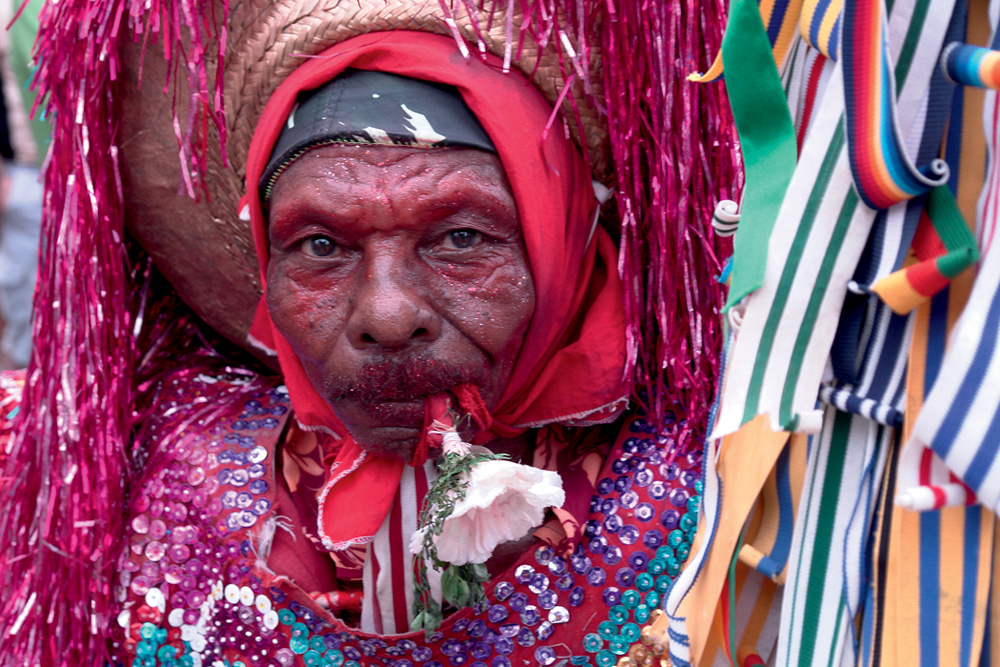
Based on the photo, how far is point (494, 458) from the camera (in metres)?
1.29

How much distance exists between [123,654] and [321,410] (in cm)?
50

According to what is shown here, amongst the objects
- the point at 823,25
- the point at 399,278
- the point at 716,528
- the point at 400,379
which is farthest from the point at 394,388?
the point at 823,25

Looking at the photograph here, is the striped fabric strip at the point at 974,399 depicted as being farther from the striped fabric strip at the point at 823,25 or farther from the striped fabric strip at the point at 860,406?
the striped fabric strip at the point at 823,25

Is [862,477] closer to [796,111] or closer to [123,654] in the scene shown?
[796,111]

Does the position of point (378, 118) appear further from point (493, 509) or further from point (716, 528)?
point (716, 528)

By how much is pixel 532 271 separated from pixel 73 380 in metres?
0.74

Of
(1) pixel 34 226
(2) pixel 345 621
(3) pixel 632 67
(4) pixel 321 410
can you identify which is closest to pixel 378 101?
(3) pixel 632 67

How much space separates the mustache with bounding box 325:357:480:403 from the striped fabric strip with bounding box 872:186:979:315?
584 millimetres

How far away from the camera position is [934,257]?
34.3 inches

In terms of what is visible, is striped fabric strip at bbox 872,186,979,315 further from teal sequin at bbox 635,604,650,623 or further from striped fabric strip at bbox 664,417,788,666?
teal sequin at bbox 635,604,650,623

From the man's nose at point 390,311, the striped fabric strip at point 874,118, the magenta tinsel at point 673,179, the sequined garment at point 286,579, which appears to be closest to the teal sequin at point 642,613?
the sequined garment at point 286,579

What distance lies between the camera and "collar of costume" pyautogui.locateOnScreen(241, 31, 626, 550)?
4.40 feet

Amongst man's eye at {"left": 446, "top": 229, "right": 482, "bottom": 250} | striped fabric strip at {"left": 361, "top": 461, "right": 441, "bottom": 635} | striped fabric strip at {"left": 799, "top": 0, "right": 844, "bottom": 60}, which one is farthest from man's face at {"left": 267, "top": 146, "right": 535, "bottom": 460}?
striped fabric strip at {"left": 799, "top": 0, "right": 844, "bottom": 60}

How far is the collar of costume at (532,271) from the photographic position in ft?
4.40
